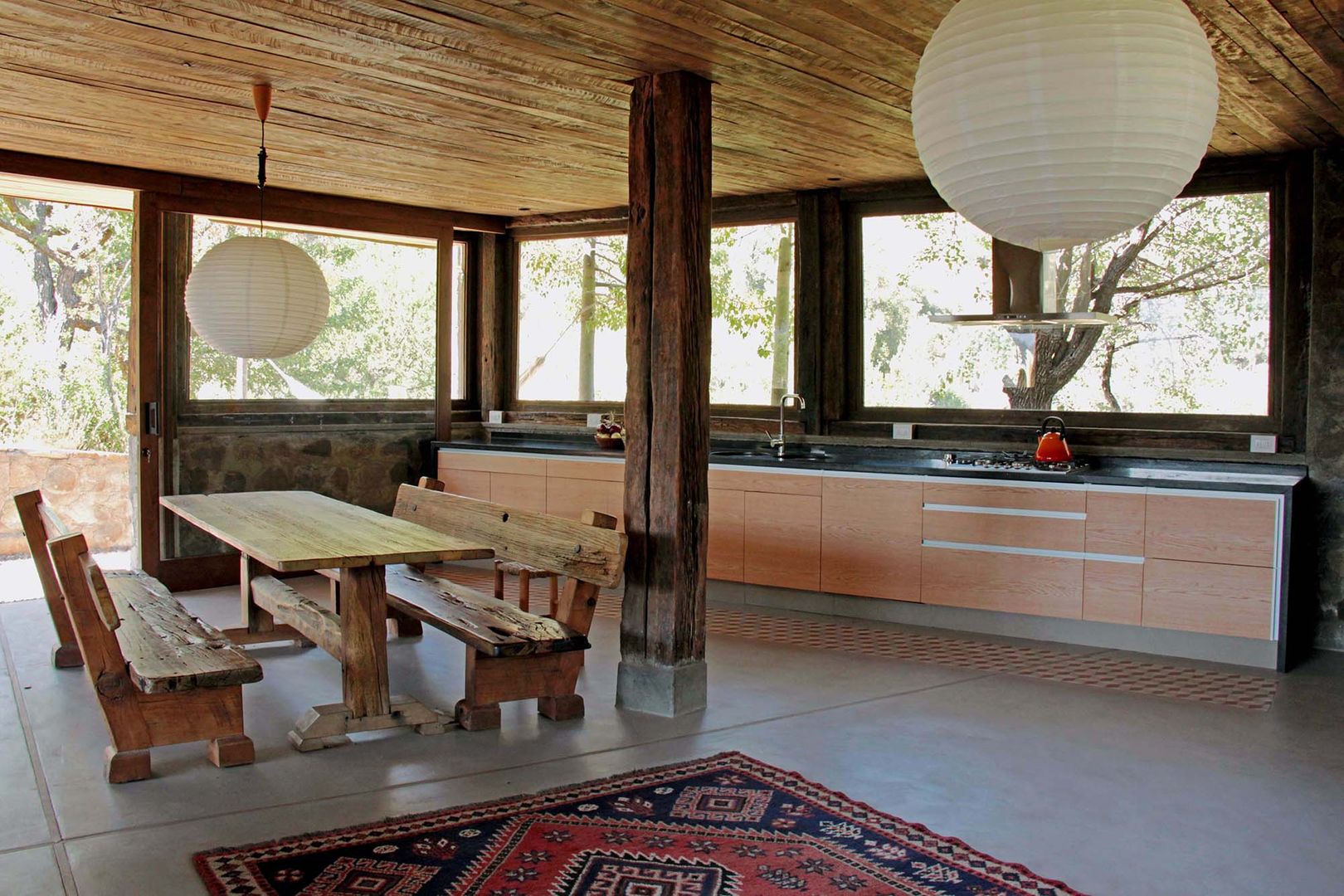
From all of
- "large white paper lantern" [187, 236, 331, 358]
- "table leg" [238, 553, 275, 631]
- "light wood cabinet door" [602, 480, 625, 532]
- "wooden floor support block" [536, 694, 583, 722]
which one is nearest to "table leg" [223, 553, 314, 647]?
"table leg" [238, 553, 275, 631]

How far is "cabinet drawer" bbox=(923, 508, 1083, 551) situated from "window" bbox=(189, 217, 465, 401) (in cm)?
372

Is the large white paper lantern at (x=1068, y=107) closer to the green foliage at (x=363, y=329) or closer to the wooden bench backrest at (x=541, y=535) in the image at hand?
the wooden bench backrest at (x=541, y=535)

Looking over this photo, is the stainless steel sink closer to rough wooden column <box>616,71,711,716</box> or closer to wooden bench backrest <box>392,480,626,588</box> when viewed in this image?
wooden bench backrest <box>392,480,626,588</box>

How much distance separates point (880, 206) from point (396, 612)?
350cm

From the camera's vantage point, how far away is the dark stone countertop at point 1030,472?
495 cm

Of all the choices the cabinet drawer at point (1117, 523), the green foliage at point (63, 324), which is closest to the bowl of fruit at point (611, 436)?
the cabinet drawer at point (1117, 523)

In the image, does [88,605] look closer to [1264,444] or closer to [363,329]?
[363,329]

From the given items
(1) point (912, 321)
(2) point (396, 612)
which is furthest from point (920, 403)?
(2) point (396, 612)

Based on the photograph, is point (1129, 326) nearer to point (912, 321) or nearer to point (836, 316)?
point (912, 321)

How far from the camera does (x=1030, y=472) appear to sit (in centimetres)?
534

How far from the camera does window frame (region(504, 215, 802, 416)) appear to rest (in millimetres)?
6762

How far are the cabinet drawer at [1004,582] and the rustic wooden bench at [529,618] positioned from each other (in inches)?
82.5

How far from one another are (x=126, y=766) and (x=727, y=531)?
3.57 m

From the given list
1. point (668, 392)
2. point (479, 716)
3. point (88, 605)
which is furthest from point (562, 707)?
point (88, 605)
